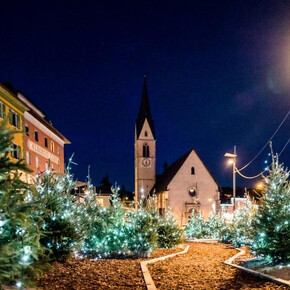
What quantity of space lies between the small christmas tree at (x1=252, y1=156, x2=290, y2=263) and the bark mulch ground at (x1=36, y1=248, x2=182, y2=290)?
155 inches

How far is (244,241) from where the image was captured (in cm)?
1866

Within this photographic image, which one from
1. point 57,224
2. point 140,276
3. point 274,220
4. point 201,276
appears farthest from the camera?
point 57,224

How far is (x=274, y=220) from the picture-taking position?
10273 mm

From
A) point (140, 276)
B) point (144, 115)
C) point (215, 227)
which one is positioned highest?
point (144, 115)

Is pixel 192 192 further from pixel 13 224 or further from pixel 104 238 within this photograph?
pixel 13 224

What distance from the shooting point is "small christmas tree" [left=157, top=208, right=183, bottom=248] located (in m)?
17.6

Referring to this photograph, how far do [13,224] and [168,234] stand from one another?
44.9 ft

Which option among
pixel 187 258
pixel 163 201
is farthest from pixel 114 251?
pixel 163 201

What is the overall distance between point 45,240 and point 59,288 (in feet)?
11.5

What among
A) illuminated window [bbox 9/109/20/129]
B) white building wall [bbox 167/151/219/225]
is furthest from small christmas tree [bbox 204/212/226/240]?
white building wall [bbox 167/151/219/225]

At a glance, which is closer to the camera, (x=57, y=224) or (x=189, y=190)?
(x=57, y=224)

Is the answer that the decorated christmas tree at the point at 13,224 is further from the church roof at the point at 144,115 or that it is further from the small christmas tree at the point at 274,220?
the church roof at the point at 144,115

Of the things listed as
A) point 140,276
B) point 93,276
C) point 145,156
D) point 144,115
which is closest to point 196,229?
point 140,276

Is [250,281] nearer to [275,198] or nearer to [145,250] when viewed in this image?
[275,198]
